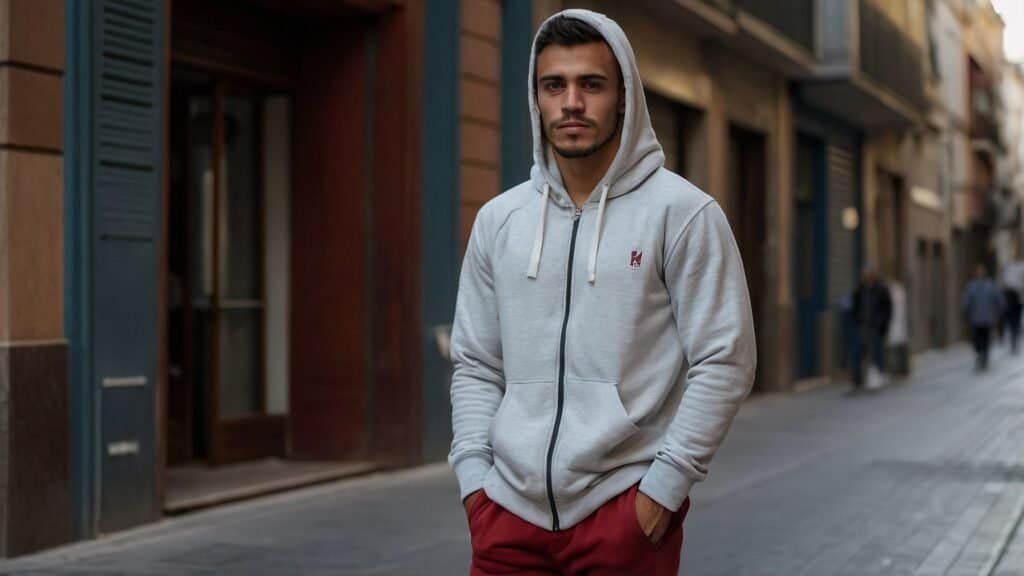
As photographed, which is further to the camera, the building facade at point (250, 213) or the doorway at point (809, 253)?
the doorway at point (809, 253)

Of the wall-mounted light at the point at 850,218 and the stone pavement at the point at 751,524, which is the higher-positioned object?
the wall-mounted light at the point at 850,218

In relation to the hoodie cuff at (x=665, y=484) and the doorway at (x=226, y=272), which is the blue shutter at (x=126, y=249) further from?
the hoodie cuff at (x=665, y=484)

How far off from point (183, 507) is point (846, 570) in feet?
12.5

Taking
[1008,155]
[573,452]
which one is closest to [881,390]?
[573,452]

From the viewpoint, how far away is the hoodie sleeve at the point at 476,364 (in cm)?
313

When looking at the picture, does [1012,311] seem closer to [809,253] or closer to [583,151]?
[809,253]

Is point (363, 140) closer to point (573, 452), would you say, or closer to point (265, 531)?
point (265, 531)

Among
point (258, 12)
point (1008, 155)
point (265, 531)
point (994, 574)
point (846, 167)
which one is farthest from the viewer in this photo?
point (1008, 155)

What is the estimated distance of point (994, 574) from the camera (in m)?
7.37

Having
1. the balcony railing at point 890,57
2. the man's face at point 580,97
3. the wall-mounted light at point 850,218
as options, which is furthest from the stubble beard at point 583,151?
the wall-mounted light at point 850,218

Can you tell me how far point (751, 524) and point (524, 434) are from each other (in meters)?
6.06

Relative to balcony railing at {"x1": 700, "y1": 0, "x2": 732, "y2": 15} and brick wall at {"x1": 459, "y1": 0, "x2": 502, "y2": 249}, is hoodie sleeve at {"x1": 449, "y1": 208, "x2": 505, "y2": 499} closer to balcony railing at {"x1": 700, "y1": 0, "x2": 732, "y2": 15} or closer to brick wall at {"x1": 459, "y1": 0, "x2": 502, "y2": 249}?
brick wall at {"x1": 459, "y1": 0, "x2": 502, "y2": 249}

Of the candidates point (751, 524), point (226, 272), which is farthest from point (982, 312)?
point (751, 524)

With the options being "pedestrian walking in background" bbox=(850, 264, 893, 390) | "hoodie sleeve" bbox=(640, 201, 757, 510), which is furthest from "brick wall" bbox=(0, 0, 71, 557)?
"pedestrian walking in background" bbox=(850, 264, 893, 390)
